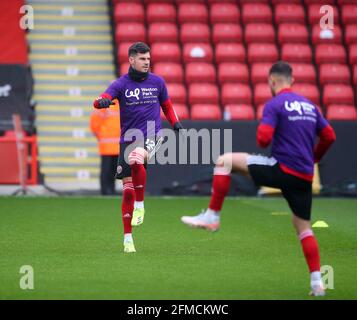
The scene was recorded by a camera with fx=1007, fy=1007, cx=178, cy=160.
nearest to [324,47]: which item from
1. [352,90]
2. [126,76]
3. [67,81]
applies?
[352,90]

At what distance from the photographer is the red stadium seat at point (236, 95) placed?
23.0 meters

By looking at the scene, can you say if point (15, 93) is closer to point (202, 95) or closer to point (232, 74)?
point (202, 95)

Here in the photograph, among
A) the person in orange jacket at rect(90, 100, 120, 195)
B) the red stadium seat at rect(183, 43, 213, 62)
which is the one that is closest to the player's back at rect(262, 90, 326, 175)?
the person in orange jacket at rect(90, 100, 120, 195)

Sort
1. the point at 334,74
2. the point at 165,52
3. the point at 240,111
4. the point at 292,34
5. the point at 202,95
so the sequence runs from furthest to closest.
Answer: the point at 292,34 < the point at 334,74 < the point at 165,52 < the point at 202,95 < the point at 240,111

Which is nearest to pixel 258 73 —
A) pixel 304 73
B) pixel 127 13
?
pixel 304 73

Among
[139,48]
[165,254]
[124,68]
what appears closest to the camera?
[139,48]

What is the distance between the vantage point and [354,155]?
826 inches

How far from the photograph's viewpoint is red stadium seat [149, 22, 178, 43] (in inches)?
954

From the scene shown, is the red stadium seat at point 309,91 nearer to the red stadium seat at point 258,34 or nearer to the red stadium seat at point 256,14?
the red stadium seat at point 258,34

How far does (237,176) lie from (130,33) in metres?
5.32

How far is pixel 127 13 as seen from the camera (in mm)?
24734

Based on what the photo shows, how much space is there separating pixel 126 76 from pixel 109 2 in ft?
46.1

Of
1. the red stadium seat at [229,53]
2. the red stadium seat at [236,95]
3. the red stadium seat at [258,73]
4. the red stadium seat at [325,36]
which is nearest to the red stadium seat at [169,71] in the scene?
the red stadium seat at [236,95]
